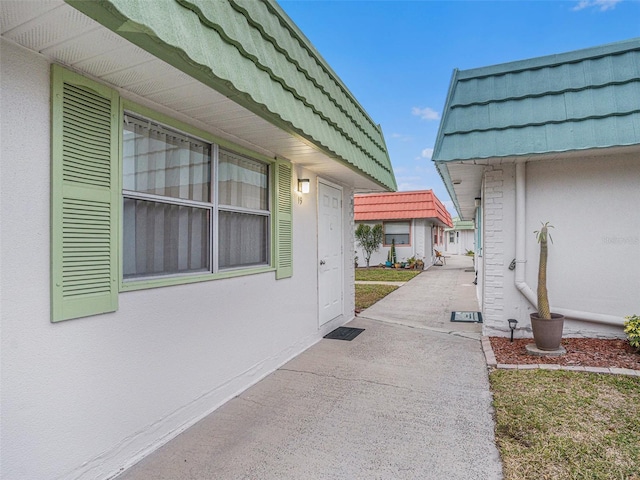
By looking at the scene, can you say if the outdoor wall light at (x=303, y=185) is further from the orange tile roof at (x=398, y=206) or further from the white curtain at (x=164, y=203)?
the orange tile roof at (x=398, y=206)

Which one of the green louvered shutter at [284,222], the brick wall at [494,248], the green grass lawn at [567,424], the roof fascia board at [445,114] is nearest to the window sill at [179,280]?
the green louvered shutter at [284,222]

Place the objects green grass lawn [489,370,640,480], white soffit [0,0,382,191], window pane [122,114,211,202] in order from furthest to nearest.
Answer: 1. window pane [122,114,211,202]
2. green grass lawn [489,370,640,480]
3. white soffit [0,0,382,191]

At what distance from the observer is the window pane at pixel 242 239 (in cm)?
347

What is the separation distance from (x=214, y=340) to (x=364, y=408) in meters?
1.45

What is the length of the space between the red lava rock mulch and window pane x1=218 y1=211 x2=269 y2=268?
310 cm

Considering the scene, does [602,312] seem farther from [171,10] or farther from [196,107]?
[171,10]

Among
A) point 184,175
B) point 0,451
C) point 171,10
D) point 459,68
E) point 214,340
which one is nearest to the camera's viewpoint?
point 0,451

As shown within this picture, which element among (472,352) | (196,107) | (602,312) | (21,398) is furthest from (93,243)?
(602,312)

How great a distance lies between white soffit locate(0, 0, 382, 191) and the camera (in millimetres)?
1629

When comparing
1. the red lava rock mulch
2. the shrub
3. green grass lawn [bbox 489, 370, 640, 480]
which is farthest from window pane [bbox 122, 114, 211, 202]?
the shrub

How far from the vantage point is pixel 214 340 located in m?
3.19

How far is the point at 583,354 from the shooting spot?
14.1 ft

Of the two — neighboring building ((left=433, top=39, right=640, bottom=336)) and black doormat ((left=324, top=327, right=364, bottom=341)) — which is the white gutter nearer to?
neighboring building ((left=433, top=39, right=640, bottom=336))

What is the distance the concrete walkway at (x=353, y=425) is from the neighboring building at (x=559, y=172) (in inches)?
57.7
